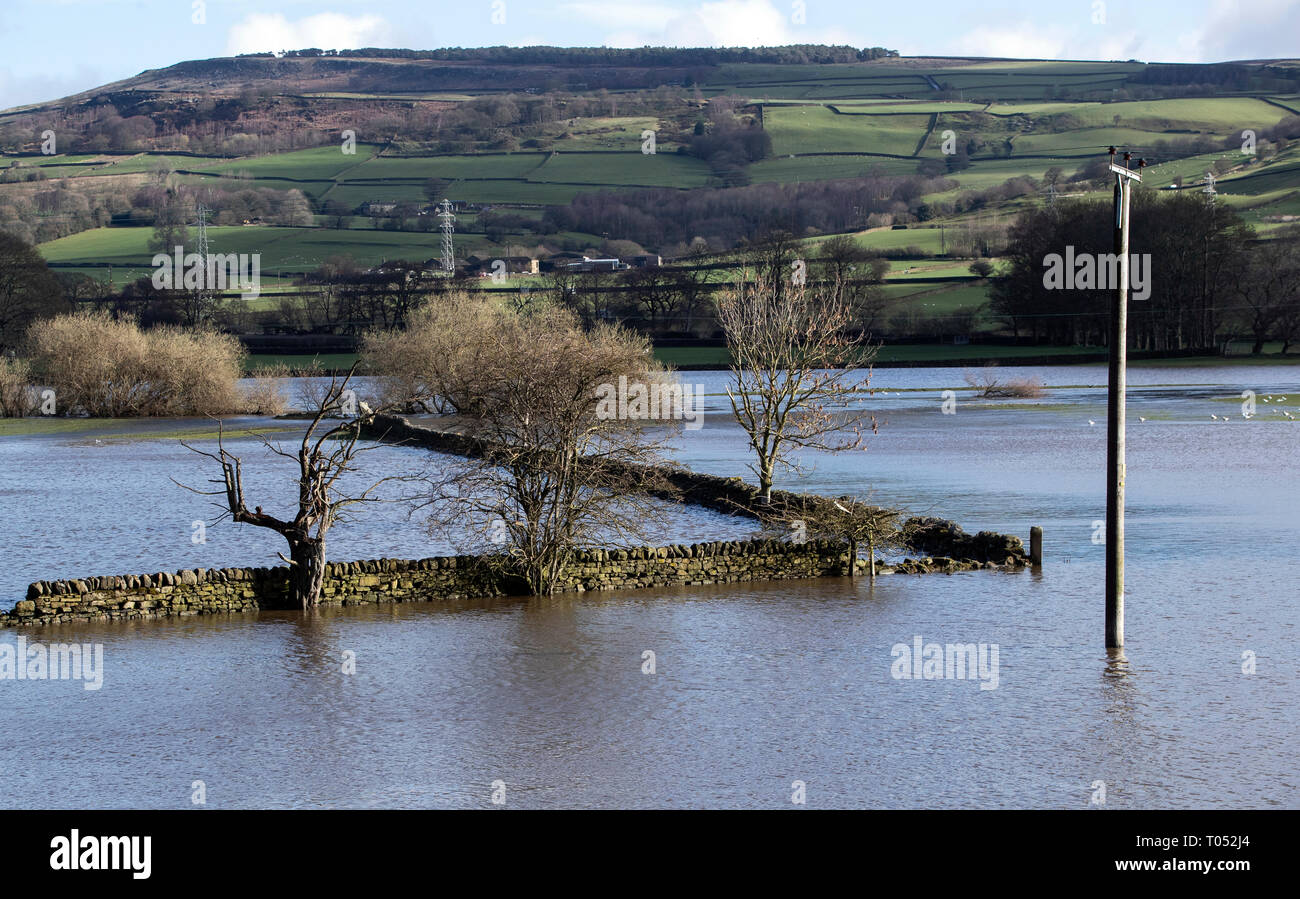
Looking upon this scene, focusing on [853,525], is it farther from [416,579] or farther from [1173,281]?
[1173,281]

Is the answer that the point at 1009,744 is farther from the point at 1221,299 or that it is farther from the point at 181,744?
the point at 1221,299

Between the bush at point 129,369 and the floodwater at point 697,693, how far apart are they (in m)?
48.9

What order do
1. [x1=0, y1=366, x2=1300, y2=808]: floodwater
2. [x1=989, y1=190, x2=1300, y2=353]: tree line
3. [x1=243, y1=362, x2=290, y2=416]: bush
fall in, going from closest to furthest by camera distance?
[x1=0, y1=366, x2=1300, y2=808]: floodwater, [x1=243, y1=362, x2=290, y2=416]: bush, [x1=989, y1=190, x2=1300, y2=353]: tree line

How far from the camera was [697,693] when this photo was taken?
19.1 m

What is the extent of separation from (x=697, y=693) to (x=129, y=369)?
70.9 meters

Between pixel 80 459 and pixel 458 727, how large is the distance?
4511 centimetres

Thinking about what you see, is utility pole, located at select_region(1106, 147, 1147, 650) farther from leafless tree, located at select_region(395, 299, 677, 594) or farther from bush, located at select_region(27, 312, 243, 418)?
bush, located at select_region(27, 312, 243, 418)

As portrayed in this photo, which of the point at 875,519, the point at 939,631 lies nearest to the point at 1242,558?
the point at 875,519

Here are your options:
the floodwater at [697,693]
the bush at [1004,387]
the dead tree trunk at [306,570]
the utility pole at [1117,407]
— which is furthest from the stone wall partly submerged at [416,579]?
the bush at [1004,387]

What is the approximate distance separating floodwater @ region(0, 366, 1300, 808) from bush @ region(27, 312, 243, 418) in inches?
1924

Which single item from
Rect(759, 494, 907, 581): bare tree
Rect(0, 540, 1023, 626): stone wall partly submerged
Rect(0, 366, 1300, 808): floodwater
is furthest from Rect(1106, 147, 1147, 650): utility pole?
Rect(0, 540, 1023, 626): stone wall partly submerged

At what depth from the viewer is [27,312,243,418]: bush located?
8056cm

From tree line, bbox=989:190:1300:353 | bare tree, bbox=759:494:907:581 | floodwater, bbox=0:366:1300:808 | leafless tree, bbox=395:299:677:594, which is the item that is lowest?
floodwater, bbox=0:366:1300:808

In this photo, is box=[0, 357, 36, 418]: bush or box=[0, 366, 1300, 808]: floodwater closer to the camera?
box=[0, 366, 1300, 808]: floodwater
